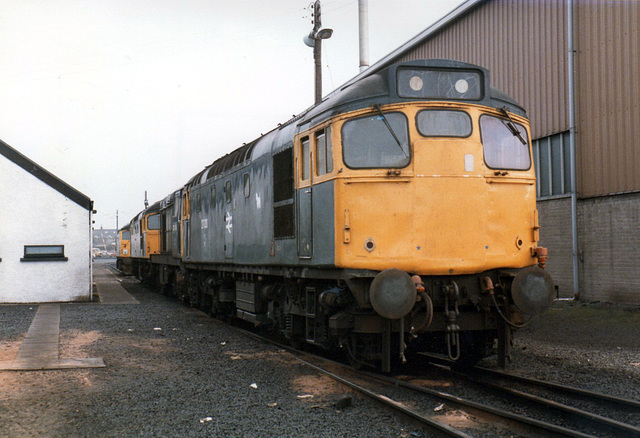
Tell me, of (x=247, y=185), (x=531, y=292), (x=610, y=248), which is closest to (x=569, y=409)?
(x=531, y=292)

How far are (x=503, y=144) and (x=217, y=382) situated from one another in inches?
177

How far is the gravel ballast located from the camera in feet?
18.0

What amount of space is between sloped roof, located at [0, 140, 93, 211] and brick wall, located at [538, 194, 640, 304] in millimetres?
13481

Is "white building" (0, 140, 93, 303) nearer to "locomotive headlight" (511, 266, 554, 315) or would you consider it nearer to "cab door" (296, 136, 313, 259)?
"cab door" (296, 136, 313, 259)

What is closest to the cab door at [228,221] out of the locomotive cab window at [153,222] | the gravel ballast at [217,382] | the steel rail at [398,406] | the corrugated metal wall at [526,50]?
the gravel ballast at [217,382]

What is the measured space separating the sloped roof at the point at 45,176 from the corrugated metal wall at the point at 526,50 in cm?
1251

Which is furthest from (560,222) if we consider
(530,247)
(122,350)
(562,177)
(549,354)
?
(122,350)

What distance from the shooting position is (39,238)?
18141mm

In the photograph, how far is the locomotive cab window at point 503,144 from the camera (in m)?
7.00

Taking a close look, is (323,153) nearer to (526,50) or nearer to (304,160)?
(304,160)

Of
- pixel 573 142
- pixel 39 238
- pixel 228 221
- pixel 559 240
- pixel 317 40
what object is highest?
pixel 317 40

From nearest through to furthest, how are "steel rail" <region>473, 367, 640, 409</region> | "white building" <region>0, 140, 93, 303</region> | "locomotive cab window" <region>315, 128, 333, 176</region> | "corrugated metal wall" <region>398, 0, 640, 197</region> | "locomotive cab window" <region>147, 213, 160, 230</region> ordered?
"steel rail" <region>473, 367, 640, 409</region>, "locomotive cab window" <region>315, 128, 333, 176</region>, "corrugated metal wall" <region>398, 0, 640, 197</region>, "white building" <region>0, 140, 93, 303</region>, "locomotive cab window" <region>147, 213, 160, 230</region>

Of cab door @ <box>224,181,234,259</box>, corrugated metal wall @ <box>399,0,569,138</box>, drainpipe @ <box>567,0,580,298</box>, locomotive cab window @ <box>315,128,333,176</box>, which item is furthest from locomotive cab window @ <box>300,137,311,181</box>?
corrugated metal wall @ <box>399,0,569,138</box>

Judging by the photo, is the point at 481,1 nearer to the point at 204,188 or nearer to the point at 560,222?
the point at 560,222
